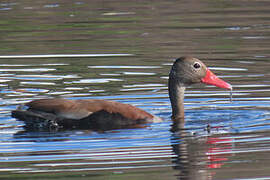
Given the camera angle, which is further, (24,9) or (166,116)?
(24,9)

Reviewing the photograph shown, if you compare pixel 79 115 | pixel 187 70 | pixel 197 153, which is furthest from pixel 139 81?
pixel 197 153

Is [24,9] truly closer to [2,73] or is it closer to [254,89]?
[2,73]

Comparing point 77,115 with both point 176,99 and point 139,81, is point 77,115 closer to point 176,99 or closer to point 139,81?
point 176,99

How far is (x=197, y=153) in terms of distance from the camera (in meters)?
9.68

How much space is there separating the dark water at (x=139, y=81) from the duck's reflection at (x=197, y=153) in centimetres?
1

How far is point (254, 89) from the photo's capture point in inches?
540

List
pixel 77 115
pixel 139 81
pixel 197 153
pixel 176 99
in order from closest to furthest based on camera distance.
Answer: pixel 197 153 → pixel 77 115 → pixel 176 99 → pixel 139 81

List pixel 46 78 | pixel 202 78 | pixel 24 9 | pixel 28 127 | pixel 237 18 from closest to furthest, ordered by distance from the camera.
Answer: pixel 28 127
pixel 202 78
pixel 46 78
pixel 237 18
pixel 24 9

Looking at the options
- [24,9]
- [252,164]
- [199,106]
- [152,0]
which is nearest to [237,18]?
[152,0]

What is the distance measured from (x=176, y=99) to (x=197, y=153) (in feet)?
8.31

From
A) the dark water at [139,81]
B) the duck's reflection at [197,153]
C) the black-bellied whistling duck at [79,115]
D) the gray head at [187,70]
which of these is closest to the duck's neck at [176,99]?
the gray head at [187,70]

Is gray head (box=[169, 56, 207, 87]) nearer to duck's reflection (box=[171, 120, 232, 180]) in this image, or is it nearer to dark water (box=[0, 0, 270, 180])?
dark water (box=[0, 0, 270, 180])

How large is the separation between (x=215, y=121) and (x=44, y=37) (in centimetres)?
978

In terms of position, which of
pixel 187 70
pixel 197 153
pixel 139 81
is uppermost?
pixel 187 70
